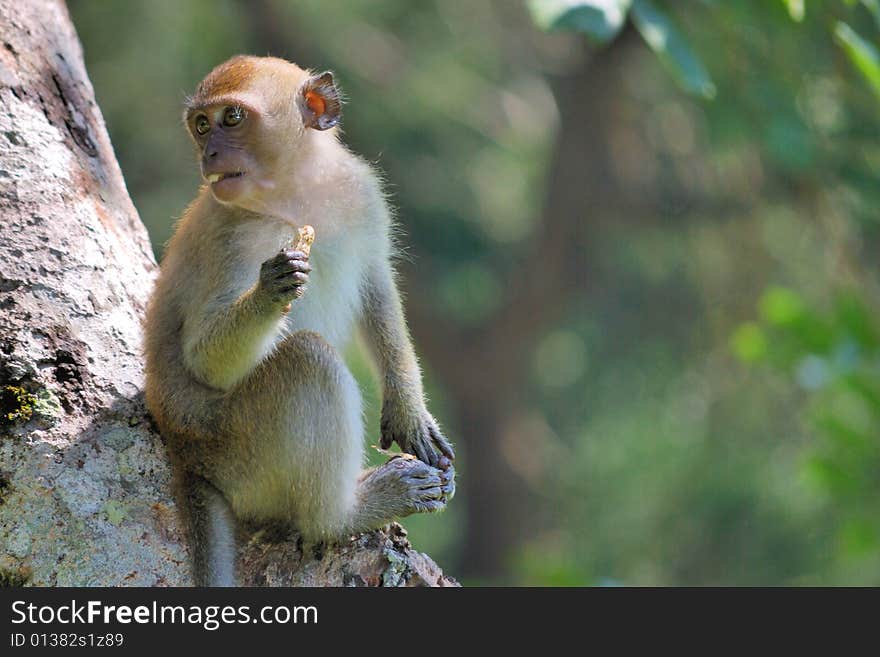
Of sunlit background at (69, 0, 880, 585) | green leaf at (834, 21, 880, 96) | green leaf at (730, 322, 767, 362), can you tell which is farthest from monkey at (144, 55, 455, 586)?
sunlit background at (69, 0, 880, 585)

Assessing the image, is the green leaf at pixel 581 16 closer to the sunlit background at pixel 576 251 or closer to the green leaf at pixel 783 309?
the green leaf at pixel 783 309

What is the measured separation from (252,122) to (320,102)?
0.43 metres

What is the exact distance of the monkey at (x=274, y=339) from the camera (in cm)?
448

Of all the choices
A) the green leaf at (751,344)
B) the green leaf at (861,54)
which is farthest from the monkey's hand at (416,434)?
the green leaf at (751,344)

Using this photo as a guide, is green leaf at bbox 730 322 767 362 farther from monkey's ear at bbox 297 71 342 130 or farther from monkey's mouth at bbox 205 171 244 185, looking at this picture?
monkey's mouth at bbox 205 171 244 185

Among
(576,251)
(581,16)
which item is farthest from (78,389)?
(576,251)

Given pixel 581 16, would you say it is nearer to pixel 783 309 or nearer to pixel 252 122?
pixel 252 122

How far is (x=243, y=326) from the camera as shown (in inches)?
175

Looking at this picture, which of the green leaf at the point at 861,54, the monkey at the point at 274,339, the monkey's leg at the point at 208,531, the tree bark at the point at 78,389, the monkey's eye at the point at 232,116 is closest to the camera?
the tree bark at the point at 78,389

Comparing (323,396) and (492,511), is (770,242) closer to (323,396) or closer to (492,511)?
(492,511)

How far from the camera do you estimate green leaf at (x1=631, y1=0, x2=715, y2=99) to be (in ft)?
15.4

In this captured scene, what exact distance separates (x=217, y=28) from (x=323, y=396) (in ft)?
42.0

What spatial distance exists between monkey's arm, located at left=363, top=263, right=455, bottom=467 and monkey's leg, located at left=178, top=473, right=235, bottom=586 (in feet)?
3.54
